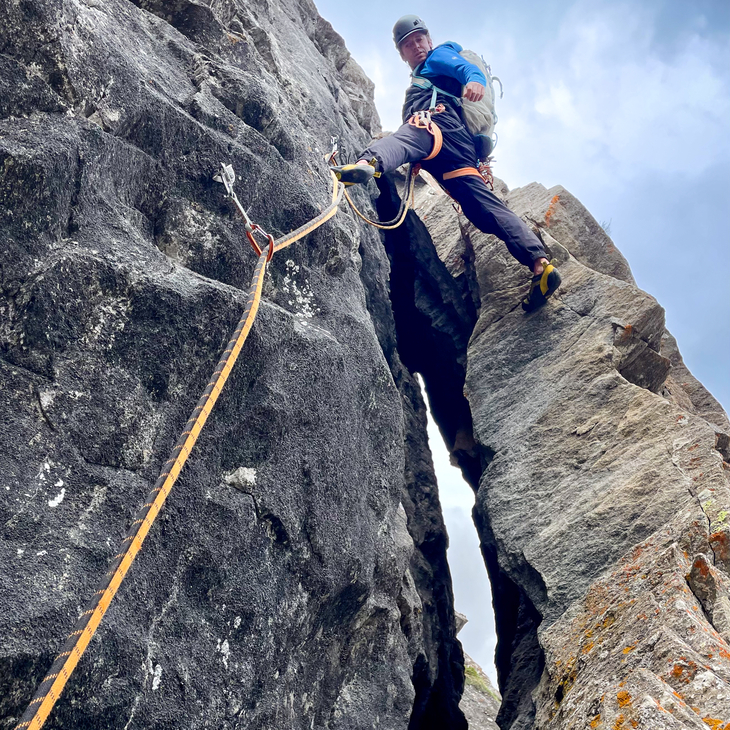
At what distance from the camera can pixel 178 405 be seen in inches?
157

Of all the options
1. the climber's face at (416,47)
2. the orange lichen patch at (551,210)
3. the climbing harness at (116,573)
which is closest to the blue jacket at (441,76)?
the climber's face at (416,47)

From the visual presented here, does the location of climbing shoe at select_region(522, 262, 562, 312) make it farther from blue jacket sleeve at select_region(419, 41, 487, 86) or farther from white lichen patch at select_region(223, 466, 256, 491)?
white lichen patch at select_region(223, 466, 256, 491)

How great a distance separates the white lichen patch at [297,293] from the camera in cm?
518

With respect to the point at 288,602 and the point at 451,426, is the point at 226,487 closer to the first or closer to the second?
the point at 288,602

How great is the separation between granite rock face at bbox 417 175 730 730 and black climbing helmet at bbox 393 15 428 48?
9.46ft

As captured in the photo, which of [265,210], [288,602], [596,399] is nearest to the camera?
[288,602]

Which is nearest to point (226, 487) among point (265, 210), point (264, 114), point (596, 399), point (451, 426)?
point (265, 210)

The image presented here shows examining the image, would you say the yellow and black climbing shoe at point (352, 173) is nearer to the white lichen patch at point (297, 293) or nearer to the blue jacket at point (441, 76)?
the white lichen patch at point (297, 293)

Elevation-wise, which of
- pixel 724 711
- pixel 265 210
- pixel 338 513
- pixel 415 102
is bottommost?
pixel 724 711

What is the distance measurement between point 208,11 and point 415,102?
352 centimetres

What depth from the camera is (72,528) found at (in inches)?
127

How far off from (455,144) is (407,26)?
2183 millimetres

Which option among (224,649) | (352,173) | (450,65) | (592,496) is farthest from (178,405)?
(450,65)

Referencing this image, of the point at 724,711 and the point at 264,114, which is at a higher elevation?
the point at 264,114
